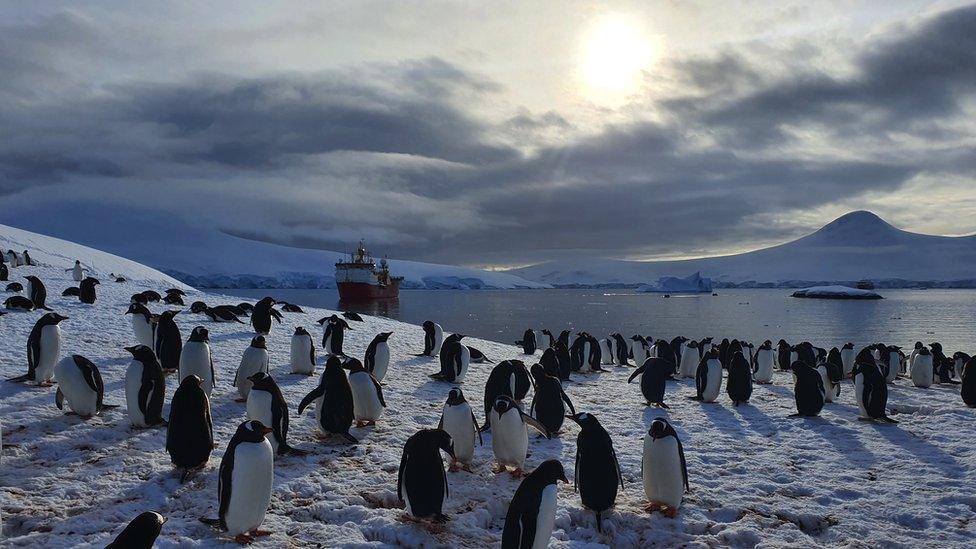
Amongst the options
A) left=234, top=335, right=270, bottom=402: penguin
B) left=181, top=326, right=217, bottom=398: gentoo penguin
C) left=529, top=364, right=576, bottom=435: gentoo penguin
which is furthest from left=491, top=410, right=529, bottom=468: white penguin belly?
left=181, top=326, right=217, bottom=398: gentoo penguin

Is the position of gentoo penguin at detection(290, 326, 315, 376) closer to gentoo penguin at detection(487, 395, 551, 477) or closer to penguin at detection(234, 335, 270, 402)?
penguin at detection(234, 335, 270, 402)

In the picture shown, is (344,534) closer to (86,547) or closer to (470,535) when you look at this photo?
(470,535)

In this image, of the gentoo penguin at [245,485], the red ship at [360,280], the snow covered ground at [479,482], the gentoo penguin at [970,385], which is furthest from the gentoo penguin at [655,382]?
the red ship at [360,280]

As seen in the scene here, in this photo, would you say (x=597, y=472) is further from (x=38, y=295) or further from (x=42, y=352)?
(x=38, y=295)

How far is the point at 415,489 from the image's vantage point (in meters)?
5.07

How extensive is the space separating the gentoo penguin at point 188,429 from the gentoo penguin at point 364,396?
2.23 m

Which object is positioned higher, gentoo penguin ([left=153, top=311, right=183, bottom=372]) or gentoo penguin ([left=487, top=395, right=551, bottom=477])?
gentoo penguin ([left=153, top=311, right=183, bottom=372])

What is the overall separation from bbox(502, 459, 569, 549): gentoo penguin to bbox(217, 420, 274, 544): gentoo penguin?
1935 mm

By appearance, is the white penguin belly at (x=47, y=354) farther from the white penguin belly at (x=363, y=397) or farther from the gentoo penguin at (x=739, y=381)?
the gentoo penguin at (x=739, y=381)

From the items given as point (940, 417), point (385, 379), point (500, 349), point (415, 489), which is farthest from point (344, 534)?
point (500, 349)

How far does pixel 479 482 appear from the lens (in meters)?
6.14

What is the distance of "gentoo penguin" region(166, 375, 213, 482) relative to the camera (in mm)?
5414

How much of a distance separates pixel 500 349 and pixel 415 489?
1396cm

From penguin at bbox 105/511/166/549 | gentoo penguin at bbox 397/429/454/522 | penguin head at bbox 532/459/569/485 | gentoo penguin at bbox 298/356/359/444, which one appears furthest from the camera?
gentoo penguin at bbox 298/356/359/444
